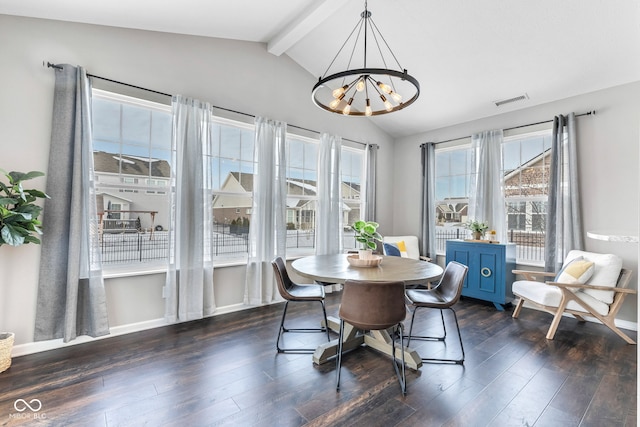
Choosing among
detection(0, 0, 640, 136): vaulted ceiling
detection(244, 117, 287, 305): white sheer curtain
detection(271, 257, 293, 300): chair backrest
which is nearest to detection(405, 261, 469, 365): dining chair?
detection(271, 257, 293, 300): chair backrest

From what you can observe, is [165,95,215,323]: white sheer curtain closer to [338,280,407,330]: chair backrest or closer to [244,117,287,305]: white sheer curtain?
[244,117,287,305]: white sheer curtain

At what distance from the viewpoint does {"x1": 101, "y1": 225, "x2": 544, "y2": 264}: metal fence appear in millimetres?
3078

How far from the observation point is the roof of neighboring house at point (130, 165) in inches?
116

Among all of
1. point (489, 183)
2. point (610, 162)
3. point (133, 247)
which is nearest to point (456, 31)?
point (489, 183)

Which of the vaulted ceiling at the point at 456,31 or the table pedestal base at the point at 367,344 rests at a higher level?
the vaulted ceiling at the point at 456,31

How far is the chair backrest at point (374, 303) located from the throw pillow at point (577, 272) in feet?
7.54

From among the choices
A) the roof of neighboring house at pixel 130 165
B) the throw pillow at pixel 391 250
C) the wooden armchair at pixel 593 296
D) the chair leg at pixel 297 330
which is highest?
the roof of neighboring house at pixel 130 165

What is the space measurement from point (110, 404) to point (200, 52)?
3425 millimetres

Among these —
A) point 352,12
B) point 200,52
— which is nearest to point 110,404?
point 200,52

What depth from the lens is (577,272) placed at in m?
3.10

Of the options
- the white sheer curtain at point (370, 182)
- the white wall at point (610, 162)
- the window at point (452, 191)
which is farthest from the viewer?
the white sheer curtain at point (370, 182)

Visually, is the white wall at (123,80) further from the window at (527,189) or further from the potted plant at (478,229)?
the window at (527,189)

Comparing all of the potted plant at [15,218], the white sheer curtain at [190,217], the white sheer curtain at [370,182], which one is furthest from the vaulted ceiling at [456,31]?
the potted plant at [15,218]

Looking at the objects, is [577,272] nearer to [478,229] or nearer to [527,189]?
[478,229]
